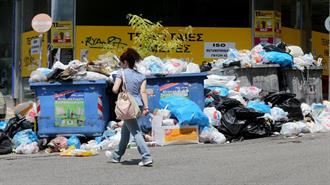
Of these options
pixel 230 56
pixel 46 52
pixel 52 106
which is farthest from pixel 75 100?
pixel 46 52

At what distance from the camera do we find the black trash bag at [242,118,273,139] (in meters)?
11.9

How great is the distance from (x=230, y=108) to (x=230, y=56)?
2.84 m

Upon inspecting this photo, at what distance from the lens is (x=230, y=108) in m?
12.3

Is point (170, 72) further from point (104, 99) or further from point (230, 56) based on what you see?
point (230, 56)

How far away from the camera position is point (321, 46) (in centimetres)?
2516

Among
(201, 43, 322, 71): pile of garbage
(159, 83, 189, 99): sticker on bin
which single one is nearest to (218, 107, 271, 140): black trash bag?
(159, 83, 189, 99): sticker on bin

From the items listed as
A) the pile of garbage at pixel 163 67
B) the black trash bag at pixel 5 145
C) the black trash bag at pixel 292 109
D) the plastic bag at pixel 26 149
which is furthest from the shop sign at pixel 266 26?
the black trash bag at pixel 5 145

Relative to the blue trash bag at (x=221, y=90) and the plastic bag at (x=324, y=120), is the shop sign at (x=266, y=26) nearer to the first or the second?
the plastic bag at (x=324, y=120)

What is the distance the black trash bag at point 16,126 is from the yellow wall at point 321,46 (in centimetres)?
1510

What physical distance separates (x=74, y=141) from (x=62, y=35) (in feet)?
34.0

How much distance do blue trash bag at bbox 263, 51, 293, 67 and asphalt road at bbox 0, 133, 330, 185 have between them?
11.4 ft

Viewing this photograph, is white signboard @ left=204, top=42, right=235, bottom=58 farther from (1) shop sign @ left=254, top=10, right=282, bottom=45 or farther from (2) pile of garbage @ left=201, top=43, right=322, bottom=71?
(2) pile of garbage @ left=201, top=43, right=322, bottom=71

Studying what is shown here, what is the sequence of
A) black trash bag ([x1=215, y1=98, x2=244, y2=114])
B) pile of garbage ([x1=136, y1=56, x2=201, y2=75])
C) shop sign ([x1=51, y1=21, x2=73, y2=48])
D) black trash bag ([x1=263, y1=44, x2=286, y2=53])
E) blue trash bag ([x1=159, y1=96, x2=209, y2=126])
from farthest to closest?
shop sign ([x1=51, y1=21, x2=73, y2=48]), black trash bag ([x1=263, y1=44, x2=286, y2=53]), black trash bag ([x1=215, y1=98, x2=244, y2=114]), pile of garbage ([x1=136, y1=56, x2=201, y2=75]), blue trash bag ([x1=159, y1=96, x2=209, y2=126])

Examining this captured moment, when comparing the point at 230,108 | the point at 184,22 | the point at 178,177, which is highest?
the point at 184,22
